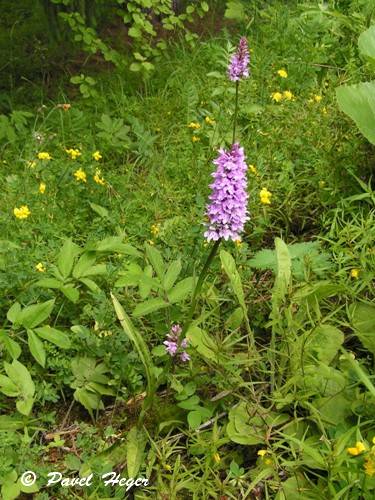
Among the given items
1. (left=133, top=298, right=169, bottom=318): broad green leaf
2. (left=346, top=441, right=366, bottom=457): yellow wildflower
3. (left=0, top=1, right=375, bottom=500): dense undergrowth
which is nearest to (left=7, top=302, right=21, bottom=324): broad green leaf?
(left=0, top=1, right=375, bottom=500): dense undergrowth

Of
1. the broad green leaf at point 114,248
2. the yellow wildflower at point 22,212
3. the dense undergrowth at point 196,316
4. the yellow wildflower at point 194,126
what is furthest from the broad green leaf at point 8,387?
the yellow wildflower at point 194,126

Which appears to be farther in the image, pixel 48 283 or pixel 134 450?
pixel 48 283

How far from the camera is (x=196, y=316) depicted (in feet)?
7.43

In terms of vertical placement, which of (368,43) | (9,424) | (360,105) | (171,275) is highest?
(368,43)

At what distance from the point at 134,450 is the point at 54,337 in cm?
42

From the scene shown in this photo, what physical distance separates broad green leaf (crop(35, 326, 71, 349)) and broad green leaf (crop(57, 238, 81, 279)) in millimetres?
218

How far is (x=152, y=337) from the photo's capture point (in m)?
2.29

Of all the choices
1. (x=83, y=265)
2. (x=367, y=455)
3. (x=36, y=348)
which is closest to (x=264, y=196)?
(x=83, y=265)

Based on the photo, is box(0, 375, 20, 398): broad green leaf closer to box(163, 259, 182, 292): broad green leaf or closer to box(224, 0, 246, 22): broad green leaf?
box(163, 259, 182, 292): broad green leaf

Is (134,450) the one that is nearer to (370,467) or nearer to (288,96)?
(370,467)

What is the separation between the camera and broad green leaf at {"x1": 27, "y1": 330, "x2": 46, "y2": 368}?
193 cm

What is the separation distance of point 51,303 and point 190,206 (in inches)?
37.8

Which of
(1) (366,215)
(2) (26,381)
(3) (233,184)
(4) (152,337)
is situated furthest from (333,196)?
(2) (26,381)

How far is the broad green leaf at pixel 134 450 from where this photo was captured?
1.86 meters
